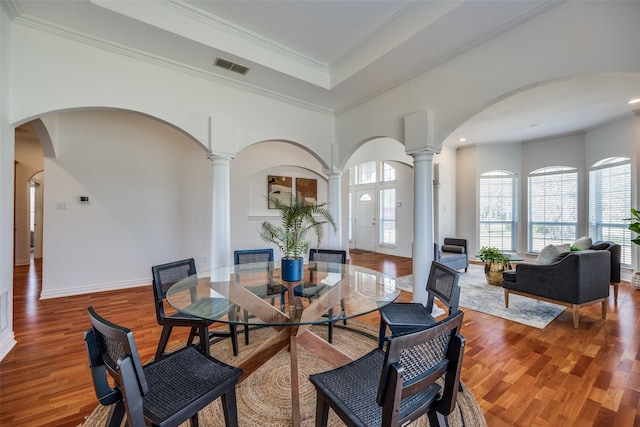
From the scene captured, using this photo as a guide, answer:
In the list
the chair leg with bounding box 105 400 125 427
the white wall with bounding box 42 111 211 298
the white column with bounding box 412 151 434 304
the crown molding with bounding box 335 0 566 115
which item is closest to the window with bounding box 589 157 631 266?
the white column with bounding box 412 151 434 304

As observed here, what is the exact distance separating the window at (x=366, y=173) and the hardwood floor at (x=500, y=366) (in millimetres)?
5550

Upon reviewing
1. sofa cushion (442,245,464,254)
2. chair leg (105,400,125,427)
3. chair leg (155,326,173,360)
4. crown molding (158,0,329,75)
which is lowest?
chair leg (155,326,173,360)

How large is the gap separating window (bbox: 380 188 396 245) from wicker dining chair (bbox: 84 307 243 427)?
682cm

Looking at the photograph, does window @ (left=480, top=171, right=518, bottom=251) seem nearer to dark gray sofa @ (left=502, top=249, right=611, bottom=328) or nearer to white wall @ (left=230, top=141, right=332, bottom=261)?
dark gray sofa @ (left=502, top=249, right=611, bottom=328)

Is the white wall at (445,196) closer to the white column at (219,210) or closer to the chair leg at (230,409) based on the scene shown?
the white column at (219,210)

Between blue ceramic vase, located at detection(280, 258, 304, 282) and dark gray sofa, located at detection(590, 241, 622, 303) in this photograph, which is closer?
blue ceramic vase, located at detection(280, 258, 304, 282)

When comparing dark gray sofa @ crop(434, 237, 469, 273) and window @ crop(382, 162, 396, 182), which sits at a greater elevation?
window @ crop(382, 162, 396, 182)

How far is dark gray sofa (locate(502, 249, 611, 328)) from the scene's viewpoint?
2.95 metres

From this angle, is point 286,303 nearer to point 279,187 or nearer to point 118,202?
point 118,202

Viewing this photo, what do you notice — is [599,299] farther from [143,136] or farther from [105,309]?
[143,136]

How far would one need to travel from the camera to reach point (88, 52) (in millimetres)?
2584

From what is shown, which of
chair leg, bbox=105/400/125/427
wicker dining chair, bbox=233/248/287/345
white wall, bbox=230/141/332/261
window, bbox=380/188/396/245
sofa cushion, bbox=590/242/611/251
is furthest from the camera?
window, bbox=380/188/396/245

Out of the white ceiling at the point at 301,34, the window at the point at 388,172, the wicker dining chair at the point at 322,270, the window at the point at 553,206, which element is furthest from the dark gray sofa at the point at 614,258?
the window at the point at 388,172

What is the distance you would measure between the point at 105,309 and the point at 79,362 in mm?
1349
